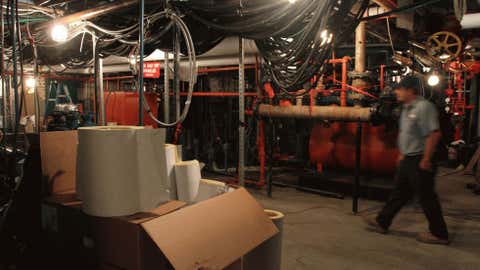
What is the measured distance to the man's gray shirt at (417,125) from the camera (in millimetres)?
3533

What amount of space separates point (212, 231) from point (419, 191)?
2.71m

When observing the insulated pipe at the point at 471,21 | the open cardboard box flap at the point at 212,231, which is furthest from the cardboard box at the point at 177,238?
the insulated pipe at the point at 471,21

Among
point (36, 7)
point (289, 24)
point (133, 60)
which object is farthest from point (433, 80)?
point (36, 7)

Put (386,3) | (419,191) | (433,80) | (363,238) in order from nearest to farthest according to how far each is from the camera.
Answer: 1. (419,191)
2. (363,238)
3. (386,3)
4. (433,80)

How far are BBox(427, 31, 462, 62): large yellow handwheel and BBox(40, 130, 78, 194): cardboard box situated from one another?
6.69 m

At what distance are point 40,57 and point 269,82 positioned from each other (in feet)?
16.5

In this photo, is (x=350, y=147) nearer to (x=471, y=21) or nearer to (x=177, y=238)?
(x=471, y=21)

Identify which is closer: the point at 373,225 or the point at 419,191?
the point at 419,191

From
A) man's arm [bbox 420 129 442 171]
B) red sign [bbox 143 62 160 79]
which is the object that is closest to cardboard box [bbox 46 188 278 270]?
man's arm [bbox 420 129 442 171]

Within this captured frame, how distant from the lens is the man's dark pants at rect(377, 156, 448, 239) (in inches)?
141

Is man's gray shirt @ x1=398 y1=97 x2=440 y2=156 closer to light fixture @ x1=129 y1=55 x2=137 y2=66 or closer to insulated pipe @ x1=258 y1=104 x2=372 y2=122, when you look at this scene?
insulated pipe @ x1=258 y1=104 x2=372 y2=122

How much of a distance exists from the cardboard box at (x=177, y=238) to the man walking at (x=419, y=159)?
2.39m

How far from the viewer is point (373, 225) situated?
4.24 m

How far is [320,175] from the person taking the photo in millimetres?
6035
